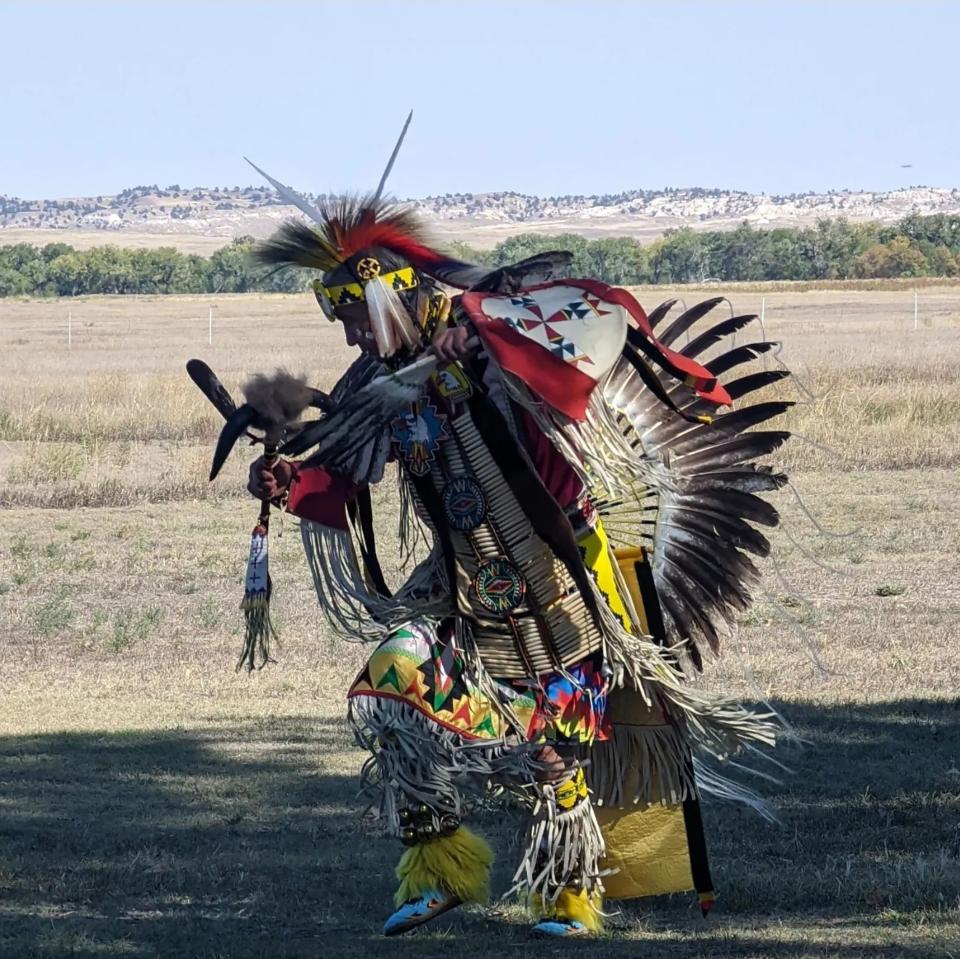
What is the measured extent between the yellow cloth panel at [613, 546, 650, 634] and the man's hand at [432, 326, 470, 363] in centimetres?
89

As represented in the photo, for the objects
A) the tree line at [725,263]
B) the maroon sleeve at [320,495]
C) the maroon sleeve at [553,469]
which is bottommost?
the maroon sleeve at [320,495]

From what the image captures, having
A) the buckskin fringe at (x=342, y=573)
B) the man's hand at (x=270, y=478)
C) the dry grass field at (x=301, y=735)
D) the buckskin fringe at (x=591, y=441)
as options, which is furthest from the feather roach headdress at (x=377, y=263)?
the dry grass field at (x=301, y=735)

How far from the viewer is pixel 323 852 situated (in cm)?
567

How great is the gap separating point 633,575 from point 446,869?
97 cm

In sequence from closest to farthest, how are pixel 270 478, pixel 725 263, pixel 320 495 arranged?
pixel 270 478 → pixel 320 495 → pixel 725 263

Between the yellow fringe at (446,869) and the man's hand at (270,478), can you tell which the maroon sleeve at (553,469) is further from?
the yellow fringe at (446,869)

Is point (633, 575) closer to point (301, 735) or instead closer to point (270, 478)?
point (270, 478)

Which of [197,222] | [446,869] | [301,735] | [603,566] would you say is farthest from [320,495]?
[197,222]

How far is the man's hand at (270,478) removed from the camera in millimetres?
4773

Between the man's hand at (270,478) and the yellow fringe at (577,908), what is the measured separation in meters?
1.32

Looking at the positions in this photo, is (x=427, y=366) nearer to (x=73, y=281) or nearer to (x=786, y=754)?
(x=786, y=754)

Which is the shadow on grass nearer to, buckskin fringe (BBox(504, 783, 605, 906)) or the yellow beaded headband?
buckskin fringe (BBox(504, 783, 605, 906))

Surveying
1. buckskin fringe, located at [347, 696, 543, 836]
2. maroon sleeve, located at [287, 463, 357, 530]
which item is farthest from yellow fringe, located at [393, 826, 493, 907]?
maroon sleeve, located at [287, 463, 357, 530]

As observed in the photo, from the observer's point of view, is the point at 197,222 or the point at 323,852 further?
the point at 197,222
